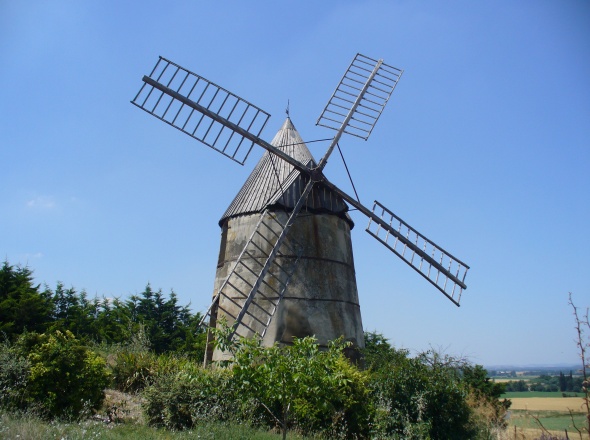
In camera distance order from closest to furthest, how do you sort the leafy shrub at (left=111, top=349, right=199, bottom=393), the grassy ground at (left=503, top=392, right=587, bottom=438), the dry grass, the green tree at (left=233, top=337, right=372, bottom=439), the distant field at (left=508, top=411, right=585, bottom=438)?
1. the grassy ground at (left=503, top=392, right=587, bottom=438)
2. the dry grass
3. the distant field at (left=508, top=411, right=585, bottom=438)
4. the green tree at (left=233, top=337, right=372, bottom=439)
5. the leafy shrub at (left=111, top=349, right=199, bottom=393)

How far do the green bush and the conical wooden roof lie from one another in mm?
5300

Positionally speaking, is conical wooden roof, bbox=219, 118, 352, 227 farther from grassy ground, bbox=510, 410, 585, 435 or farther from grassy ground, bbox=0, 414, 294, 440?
grassy ground, bbox=510, 410, 585, 435

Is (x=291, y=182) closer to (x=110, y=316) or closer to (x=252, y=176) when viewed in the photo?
(x=252, y=176)

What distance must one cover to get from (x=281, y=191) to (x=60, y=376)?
20.6 ft

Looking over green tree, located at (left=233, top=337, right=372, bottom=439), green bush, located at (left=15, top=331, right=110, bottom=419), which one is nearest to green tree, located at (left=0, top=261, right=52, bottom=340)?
green bush, located at (left=15, top=331, right=110, bottom=419)

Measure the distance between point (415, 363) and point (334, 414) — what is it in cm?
207

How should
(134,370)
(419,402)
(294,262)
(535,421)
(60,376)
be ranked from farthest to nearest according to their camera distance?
(294,262), (134,370), (419,402), (60,376), (535,421)

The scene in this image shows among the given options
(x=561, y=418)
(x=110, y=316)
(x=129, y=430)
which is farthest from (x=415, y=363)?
(x=110, y=316)

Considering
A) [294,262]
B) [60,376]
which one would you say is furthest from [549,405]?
[60,376]

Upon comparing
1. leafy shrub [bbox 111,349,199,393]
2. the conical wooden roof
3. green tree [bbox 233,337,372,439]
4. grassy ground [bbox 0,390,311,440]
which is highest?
the conical wooden roof

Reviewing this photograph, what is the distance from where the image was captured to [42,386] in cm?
886

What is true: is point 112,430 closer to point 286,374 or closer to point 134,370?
point 286,374

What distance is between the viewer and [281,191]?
12.8 metres

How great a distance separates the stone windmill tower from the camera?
39.2 feet
